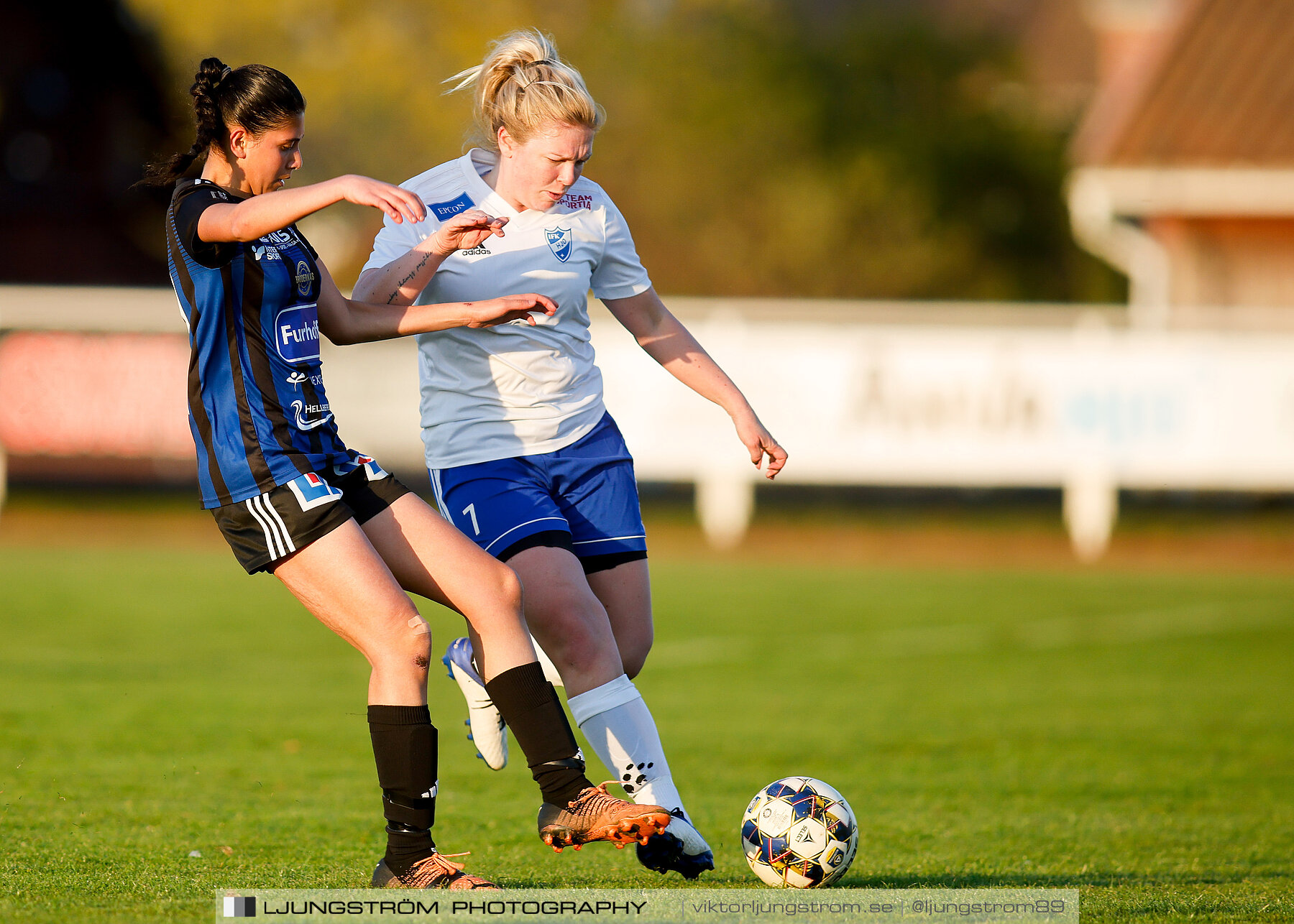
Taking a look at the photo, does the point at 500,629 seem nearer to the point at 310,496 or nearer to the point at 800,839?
the point at 310,496

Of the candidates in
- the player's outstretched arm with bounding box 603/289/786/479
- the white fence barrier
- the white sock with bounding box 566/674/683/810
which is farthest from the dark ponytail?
the white fence barrier

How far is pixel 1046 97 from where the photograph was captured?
1404 inches

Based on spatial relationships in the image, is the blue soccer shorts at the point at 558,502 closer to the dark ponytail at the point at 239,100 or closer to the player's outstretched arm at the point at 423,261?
the player's outstretched arm at the point at 423,261

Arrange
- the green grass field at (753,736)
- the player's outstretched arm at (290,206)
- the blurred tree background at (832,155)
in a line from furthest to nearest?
the blurred tree background at (832,155) < the green grass field at (753,736) < the player's outstretched arm at (290,206)

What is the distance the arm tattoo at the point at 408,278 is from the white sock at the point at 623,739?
1.34 meters

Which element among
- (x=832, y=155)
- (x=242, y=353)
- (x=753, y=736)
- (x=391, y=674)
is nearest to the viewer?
(x=242, y=353)

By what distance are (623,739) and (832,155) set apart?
25.3 m

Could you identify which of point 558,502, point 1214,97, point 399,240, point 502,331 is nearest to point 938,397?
point 1214,97

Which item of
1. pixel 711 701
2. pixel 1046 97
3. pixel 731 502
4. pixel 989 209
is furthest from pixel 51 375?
pixel 1046 97

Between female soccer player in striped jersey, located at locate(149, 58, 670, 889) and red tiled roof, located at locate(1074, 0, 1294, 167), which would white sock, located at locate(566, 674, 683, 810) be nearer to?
female soccer player in striped jersey, located at locate(149, 58, 670, 889)

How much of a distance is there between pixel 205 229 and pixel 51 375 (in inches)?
580

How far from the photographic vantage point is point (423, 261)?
4711 mm

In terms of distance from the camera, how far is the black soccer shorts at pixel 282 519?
4.20 metres

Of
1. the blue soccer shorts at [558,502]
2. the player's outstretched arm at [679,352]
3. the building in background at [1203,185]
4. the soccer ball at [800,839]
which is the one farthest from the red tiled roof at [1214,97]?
the soccer ball at [800,839]
